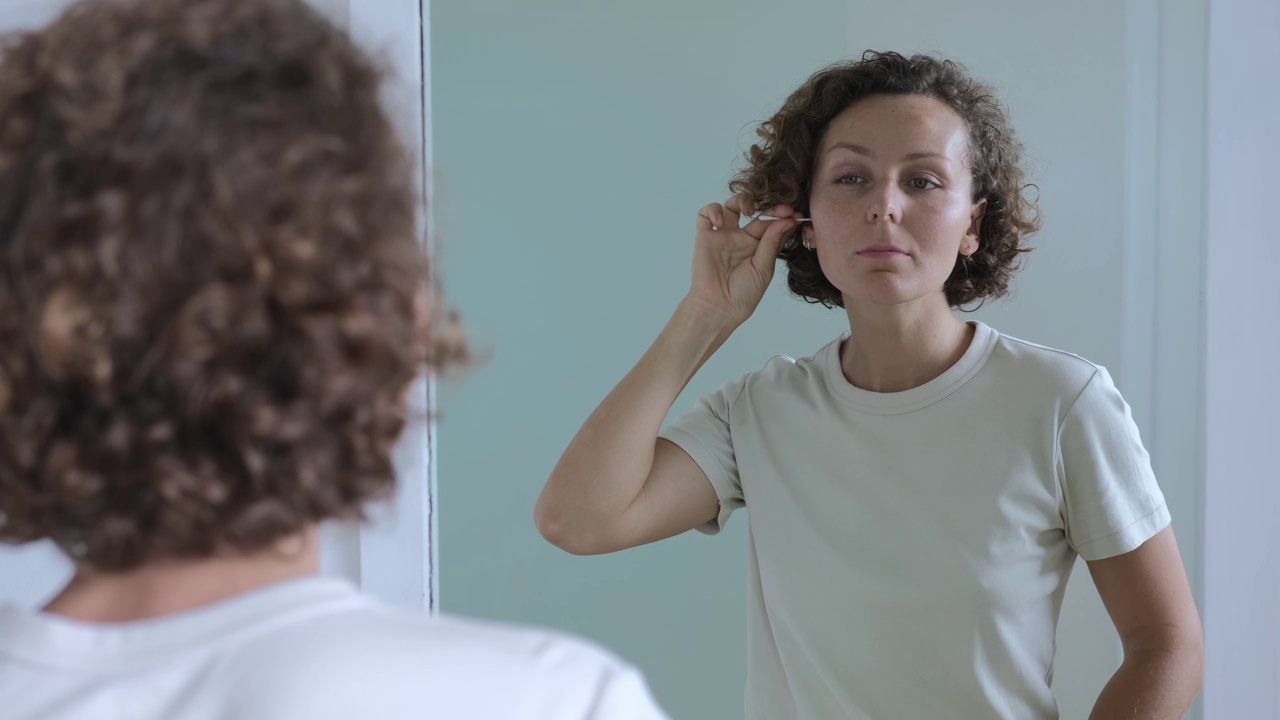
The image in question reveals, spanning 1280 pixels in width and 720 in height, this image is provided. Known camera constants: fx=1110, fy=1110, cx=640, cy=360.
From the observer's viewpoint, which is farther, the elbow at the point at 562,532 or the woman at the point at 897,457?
the elbow at the point at 562,532

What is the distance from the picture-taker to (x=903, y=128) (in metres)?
1.26

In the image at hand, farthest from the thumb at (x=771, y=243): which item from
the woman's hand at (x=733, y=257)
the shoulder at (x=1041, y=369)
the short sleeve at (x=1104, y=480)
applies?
the short sleeve at (x=1104, y=480)

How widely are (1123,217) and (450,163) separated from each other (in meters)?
1.04

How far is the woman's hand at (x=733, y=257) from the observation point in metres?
1.37

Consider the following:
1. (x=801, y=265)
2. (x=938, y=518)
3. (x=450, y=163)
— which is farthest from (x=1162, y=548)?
(x=450, y=163)

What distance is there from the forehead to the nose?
0.05 m

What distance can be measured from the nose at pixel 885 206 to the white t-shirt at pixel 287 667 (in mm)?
850

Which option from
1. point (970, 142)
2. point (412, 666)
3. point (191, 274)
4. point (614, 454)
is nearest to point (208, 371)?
point (191, 274)

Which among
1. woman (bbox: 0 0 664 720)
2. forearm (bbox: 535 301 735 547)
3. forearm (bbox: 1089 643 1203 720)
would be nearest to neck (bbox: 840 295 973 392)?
forearm (bbox: 535 301 735 547)

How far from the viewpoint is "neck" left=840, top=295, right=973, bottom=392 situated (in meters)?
1.25

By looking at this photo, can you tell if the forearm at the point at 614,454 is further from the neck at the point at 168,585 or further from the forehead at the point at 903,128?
the neck at the point at 168,585

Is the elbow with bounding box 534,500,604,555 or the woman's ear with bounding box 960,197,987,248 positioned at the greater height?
the woman's ear with bounding box 960,197,987,248

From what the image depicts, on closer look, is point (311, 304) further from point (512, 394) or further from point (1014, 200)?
point (512, 394)

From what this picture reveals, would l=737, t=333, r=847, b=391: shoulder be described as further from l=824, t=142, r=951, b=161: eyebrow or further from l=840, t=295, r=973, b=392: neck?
l=824, t=142, r=951, b=161: eyebrow
